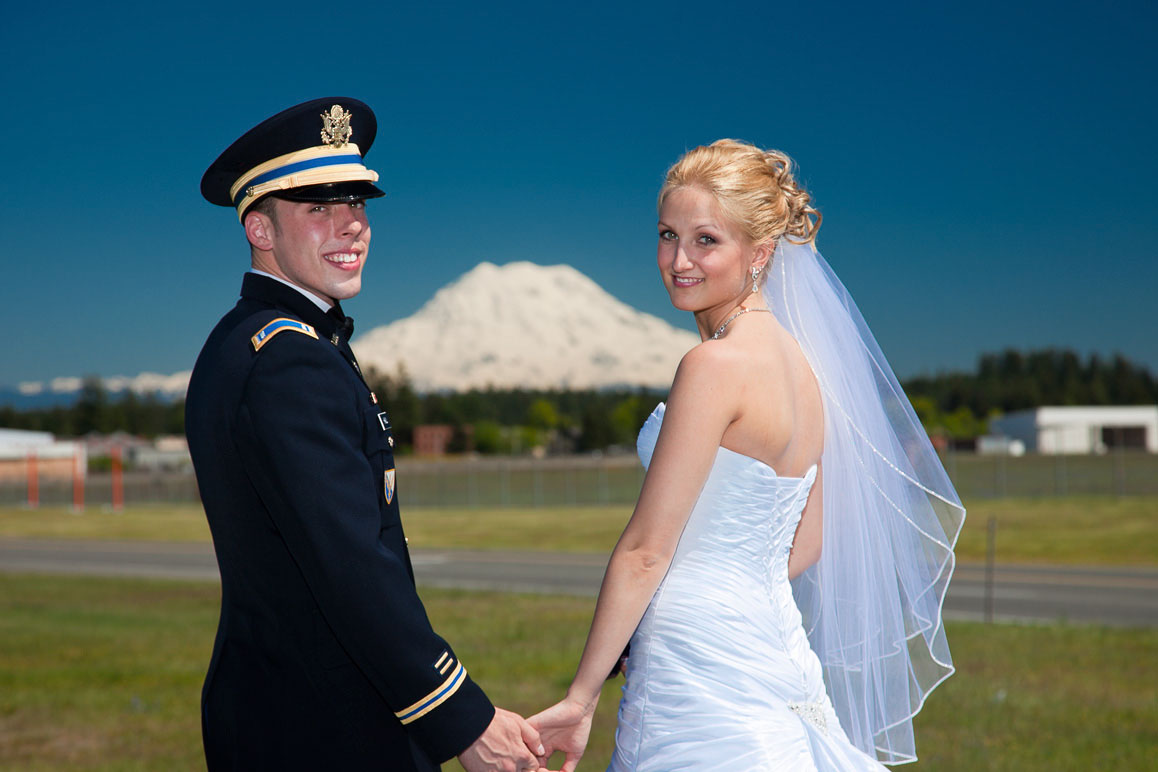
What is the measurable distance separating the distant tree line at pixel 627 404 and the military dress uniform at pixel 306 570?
121376 mm

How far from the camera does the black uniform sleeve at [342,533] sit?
8.13 ft

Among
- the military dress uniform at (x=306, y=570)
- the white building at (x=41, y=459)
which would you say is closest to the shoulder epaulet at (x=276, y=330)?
the military dress uniform at (x=306, y=570)

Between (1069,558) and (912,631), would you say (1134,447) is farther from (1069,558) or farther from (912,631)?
(912,631)

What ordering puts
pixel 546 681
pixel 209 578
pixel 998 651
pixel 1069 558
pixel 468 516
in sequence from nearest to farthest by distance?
pixel 546 681, pixel 998 651, pixel 209 578, pixel 1069 558, pixel 468 516

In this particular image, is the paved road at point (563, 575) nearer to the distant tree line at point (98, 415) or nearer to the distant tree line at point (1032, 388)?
the distant tree line at point (1032, 388)

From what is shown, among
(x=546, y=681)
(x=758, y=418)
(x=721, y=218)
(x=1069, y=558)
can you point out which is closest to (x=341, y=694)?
(x=758, y=418)

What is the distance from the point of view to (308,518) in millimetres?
2471

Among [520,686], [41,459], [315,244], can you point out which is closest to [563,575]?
[520,686]

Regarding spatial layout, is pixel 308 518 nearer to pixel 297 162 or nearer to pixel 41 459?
pixel 297 162

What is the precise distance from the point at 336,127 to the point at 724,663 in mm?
1803

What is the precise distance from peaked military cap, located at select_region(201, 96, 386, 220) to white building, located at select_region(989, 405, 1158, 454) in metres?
99.0

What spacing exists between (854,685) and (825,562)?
415 millimetres

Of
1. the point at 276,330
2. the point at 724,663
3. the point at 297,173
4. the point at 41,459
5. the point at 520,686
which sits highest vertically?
the point at 297,173

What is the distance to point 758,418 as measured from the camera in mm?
2982
